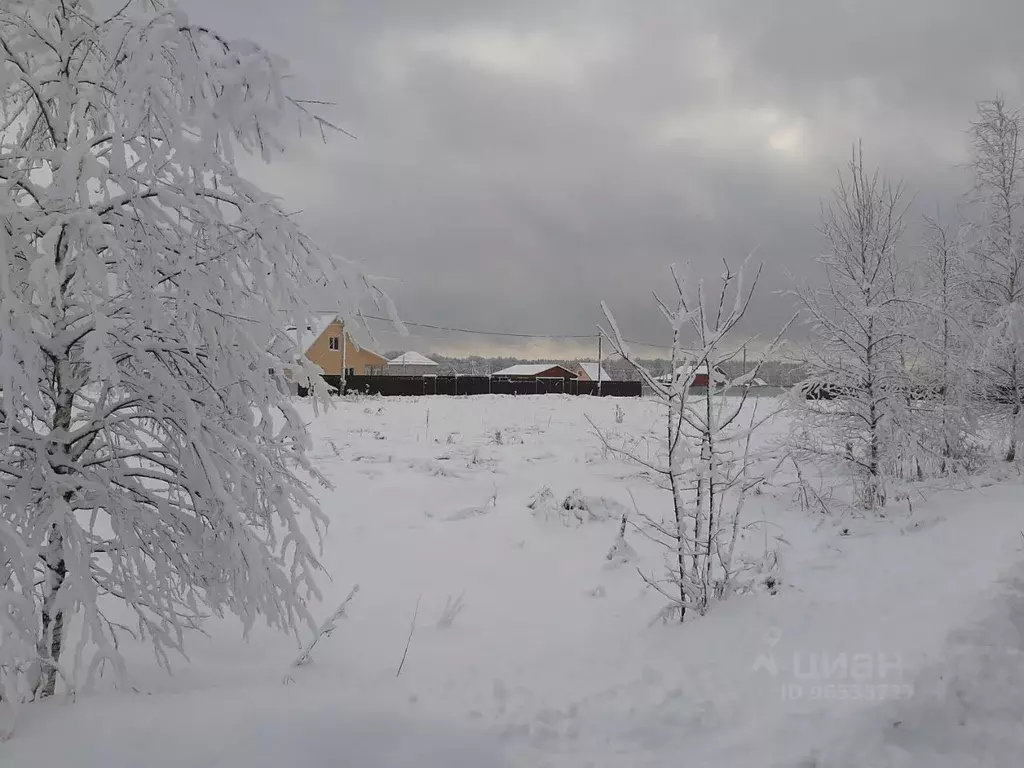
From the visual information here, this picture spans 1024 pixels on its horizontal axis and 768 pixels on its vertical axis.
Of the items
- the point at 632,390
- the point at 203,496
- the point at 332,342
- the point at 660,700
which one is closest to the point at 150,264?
the point at 203,496

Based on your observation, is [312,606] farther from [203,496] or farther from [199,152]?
[199,152]

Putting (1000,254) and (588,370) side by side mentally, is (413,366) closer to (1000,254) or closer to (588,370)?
(588,370)

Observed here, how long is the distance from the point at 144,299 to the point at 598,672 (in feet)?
10.1

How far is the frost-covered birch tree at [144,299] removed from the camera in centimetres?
249

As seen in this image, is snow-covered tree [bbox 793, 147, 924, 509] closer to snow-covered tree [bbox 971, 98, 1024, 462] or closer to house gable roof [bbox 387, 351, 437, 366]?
snow-covered tree [bbox 971, 98, 1024, 462]

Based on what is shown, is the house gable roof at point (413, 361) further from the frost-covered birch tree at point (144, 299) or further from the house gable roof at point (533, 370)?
the frost-covered birch tree at point (144, 299)

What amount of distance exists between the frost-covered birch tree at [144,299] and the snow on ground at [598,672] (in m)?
0.54

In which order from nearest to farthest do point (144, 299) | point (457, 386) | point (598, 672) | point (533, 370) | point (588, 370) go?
point (144, 299), point (598, 672), point (457, 386), point (533, 370), point (588, 370)

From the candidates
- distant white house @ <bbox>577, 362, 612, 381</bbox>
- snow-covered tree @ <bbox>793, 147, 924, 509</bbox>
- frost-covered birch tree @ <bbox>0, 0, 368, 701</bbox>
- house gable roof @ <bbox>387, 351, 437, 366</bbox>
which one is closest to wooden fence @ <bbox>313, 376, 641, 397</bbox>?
house gable roof @ <bbox>387, 351, 437, 366</bbox>

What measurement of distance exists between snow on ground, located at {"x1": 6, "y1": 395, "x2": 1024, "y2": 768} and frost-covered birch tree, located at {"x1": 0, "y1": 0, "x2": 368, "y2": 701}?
536 millimetres

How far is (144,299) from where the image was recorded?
102 inches

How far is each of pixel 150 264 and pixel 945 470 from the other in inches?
475

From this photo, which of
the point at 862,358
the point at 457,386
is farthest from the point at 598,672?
the point at 457,386

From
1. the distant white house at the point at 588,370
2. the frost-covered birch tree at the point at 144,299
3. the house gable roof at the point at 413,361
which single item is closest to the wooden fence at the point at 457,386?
the house gable roof at the point at 413,361
